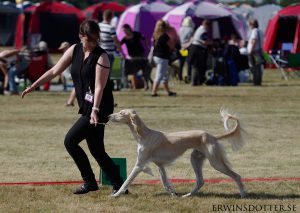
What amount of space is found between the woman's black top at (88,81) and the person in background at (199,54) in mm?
14768

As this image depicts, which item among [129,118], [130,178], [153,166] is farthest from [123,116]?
[153,166]

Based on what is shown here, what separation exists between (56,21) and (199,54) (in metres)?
19.8

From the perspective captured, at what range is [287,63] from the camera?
25469 mm

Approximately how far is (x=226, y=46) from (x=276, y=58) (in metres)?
3.60

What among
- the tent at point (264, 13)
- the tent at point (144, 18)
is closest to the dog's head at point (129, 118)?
the tent at point (144, 18)

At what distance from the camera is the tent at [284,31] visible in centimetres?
2972

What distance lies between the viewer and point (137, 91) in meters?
20.8

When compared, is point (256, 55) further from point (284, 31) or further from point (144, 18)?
point (144, 18)

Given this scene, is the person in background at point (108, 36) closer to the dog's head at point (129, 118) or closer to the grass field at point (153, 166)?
the grass field at point (153, 166)

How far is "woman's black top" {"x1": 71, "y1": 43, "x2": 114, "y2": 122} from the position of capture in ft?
24.8

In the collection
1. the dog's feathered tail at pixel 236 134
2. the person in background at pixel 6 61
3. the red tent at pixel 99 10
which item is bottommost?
the red tent at pixel 99 10

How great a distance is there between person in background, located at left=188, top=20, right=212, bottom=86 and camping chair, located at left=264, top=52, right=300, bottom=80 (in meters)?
3.00

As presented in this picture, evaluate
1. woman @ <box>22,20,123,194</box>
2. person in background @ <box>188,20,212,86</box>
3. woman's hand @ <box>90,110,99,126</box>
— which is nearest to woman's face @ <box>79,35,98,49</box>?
woman @ <box>22,20,123,194</box>

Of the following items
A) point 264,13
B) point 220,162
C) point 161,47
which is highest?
point 220,162
